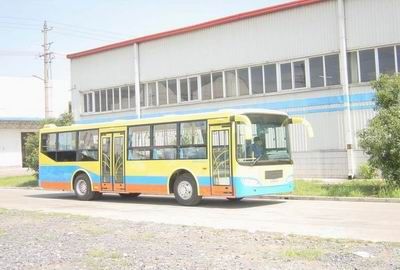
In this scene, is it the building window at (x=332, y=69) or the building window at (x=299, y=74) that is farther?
the building window at (x=299, y=74)

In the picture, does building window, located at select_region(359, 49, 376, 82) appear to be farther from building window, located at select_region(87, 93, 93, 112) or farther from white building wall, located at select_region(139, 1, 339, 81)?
building window, located at select_region(87, 93, 93, 112)

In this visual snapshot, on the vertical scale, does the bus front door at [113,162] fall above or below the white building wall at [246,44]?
below

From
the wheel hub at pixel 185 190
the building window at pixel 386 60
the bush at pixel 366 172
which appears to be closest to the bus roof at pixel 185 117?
the wheel hub at pixel 185 190

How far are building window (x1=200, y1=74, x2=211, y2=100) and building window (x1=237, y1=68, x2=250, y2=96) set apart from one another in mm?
1808

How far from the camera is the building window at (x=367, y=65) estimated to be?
23.0m

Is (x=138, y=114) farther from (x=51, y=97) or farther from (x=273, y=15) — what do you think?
(x=51, y=97)

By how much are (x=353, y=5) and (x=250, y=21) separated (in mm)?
5040

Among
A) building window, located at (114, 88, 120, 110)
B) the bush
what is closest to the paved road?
the bush

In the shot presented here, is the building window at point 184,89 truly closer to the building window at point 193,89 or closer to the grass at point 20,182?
the building window at point 193,89

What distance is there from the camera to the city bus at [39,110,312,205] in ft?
53.4

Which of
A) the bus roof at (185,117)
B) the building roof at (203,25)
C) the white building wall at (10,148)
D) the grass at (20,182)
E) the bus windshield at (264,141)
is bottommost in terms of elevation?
the grass at (20,182)

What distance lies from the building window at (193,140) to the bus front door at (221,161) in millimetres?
321

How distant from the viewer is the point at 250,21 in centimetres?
2666

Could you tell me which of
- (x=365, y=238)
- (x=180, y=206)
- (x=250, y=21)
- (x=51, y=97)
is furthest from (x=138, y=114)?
(x=51, y=97)
